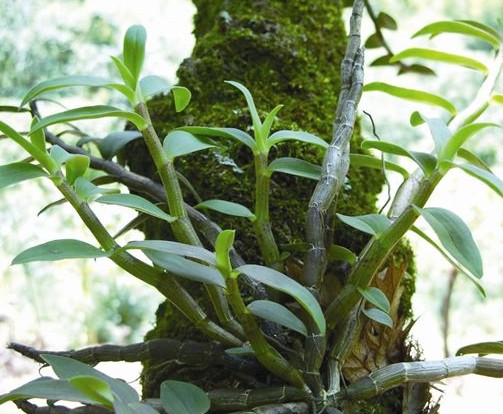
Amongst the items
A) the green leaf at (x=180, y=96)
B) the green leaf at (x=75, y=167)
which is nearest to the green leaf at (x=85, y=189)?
the green leaf at (x=75, y=167)

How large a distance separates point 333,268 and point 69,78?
0.31m

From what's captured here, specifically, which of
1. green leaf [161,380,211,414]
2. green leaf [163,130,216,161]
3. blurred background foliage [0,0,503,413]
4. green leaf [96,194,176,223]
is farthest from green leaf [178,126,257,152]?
blurred background foliage [0,0,503,413]

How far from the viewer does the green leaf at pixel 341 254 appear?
1.84 ft

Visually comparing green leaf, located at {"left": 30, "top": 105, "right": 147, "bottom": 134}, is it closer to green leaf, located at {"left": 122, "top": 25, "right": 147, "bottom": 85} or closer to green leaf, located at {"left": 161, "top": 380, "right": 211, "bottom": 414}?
green leaf, located at {"left": 122, "top": 25, "right": 147, "bottom": 85}

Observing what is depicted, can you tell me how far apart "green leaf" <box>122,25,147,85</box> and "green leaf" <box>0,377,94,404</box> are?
0.26 m

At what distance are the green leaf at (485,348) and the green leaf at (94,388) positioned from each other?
34 cm

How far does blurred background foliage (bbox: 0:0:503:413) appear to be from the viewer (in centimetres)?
300

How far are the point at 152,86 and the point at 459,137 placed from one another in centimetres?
27


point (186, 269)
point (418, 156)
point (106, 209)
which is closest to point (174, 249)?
point (186, 269)

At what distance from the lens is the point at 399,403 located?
1.95 ft

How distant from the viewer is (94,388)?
1.06 feet

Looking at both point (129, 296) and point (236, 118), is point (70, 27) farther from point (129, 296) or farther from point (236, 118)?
point (236, 118)

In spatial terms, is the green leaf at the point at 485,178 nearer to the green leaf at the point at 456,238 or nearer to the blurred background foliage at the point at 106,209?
the green leaf at the point at 456,238

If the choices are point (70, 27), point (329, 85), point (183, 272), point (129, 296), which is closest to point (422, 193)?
point (183, 272)
